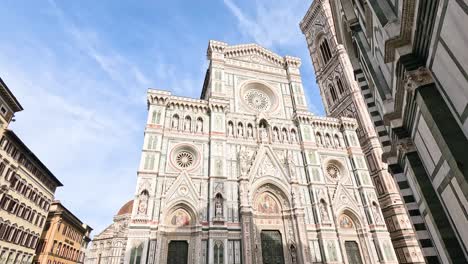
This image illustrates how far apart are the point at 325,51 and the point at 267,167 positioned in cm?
2385

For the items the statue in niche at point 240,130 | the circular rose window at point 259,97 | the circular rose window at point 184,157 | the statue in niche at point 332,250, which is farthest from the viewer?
the circular rose window at point 259,97

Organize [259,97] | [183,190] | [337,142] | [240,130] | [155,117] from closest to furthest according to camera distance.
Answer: [183,190] < [155,117] < [240,130] < [337,142] < [259,97]

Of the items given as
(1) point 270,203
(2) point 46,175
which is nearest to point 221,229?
(1) point 270,203

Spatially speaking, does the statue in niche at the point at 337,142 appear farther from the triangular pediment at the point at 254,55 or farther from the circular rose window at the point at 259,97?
the triangular pediment at the point at 254,55

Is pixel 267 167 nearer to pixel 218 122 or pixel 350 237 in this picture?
Answer: pixel 218 122

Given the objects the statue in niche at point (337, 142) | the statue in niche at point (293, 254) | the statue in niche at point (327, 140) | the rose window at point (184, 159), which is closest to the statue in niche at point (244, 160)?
the rose window at point (184, 159)

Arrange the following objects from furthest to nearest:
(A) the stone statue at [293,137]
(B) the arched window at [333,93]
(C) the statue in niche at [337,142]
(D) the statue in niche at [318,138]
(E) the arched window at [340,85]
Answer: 1. (B) the arched window at [333,93]
2. (E) the arched window at [340,85]
3. (C) the statue in niche at [337,142]
4. (D) the statue in niche at [318,138]
5. (A) the stone statue at [293,137]

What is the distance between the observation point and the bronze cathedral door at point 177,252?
56.1ft

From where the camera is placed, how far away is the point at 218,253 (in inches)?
684

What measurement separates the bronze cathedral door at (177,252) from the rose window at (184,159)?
5.88 m

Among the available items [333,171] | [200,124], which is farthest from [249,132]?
[333,171]

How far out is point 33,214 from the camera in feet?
85.8

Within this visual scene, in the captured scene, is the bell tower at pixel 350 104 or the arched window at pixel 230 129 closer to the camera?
the bell tower at pixel 350 104

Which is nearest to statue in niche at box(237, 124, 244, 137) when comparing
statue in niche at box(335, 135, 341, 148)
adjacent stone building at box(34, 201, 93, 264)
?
statue in niche at box(335, 135, 341, 148)
